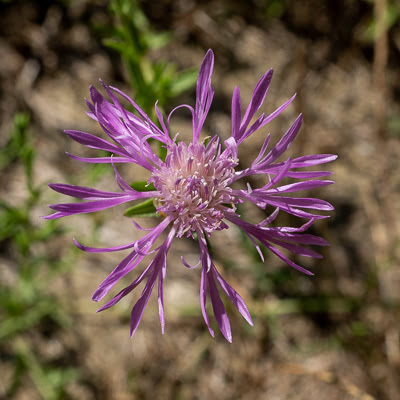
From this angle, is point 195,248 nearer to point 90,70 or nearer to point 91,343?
point 91,343

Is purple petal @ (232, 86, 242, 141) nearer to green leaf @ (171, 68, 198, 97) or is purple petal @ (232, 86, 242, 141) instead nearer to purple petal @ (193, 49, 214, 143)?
purple petal @ (193, 49, 214, 143)

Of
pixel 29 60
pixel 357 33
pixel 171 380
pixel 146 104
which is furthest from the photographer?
pixel 357 33

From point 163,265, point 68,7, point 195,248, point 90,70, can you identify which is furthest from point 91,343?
point 68,7

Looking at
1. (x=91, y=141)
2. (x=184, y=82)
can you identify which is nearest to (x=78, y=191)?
(x=91, y=141)

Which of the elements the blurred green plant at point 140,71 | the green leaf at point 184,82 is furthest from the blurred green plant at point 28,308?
the green leaf at point 184,82

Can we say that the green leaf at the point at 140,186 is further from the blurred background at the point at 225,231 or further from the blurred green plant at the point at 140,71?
the blurred background at the point at 225,231

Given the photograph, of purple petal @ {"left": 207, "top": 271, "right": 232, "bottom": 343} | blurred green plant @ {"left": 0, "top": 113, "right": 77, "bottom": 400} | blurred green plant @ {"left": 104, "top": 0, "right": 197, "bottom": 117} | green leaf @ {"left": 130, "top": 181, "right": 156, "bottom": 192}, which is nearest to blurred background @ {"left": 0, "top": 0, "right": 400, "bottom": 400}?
blurred green plant @ {"left": 0, "top": 113, "right": 77, "bottom": 400}

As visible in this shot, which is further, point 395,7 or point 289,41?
point 289,41
